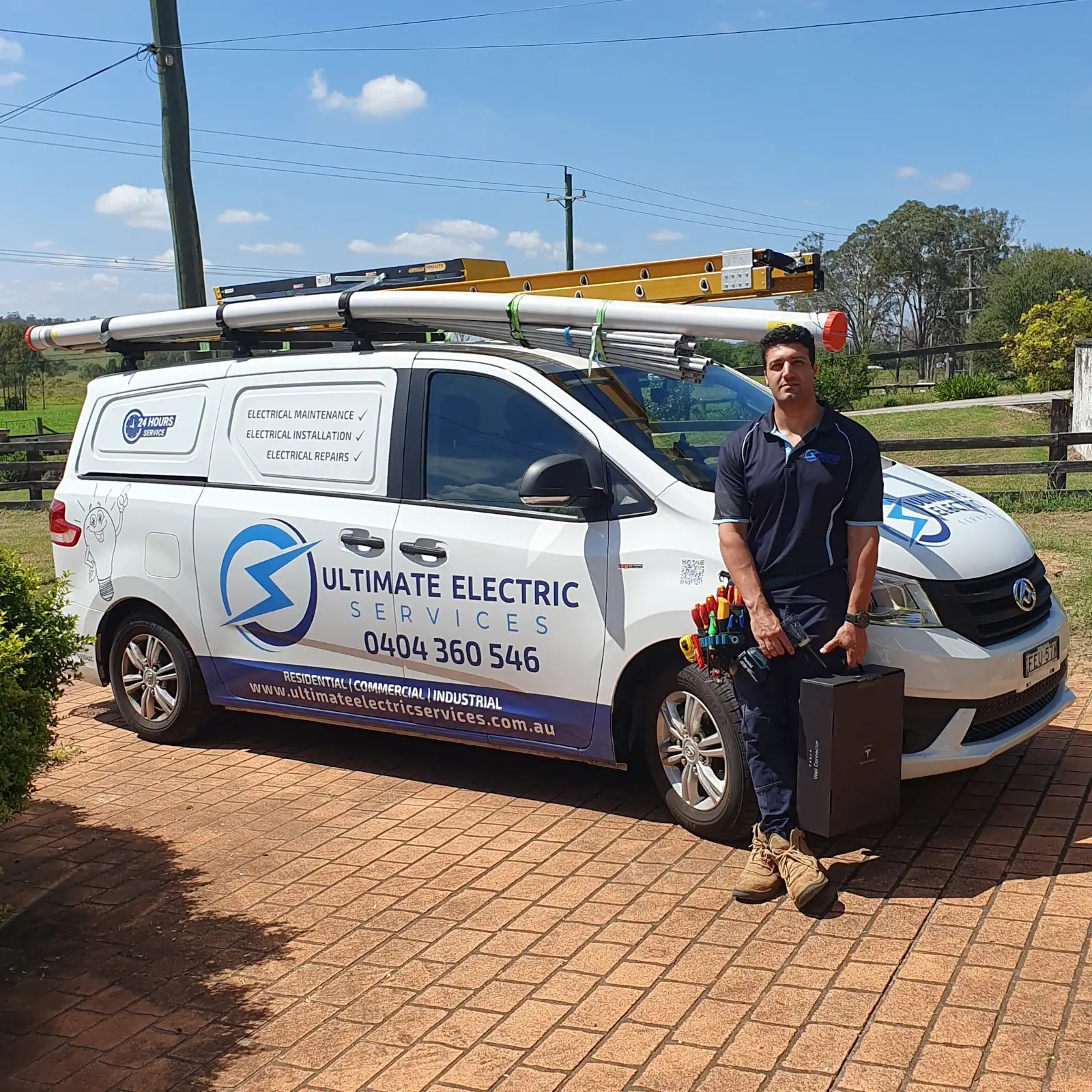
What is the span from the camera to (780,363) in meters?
4.38

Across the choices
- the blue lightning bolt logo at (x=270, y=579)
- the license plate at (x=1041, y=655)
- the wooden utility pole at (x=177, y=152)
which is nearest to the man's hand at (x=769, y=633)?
the license plate at (x=1041, y=655)

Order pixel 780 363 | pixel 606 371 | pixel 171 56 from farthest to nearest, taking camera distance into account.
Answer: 1. pixel 171 56
2. pixel 606 371
3. pixel 780 363

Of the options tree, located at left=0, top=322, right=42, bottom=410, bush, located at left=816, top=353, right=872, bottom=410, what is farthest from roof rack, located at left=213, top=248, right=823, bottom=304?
tree, located at left=0, top=322, right=42, bottom=410

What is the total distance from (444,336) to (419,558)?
5.88ft

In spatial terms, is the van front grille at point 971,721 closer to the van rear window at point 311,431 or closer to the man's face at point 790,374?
the man's face at point 790,374

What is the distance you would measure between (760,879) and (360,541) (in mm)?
2395

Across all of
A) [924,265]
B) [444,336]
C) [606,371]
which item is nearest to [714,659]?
[606,371]

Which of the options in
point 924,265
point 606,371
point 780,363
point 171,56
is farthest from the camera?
point 924,265

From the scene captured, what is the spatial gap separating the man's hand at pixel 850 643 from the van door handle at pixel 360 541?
7.10 feet

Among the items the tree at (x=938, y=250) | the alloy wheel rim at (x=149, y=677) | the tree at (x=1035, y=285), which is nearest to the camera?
the alloy wheel rim at (x=149, y=677)

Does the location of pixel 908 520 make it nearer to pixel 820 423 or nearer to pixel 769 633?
pixel 820 423

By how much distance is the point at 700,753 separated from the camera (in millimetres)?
4883

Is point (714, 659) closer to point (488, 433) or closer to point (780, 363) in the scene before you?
point (780, 363)

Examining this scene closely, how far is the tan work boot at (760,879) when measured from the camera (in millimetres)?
4402
